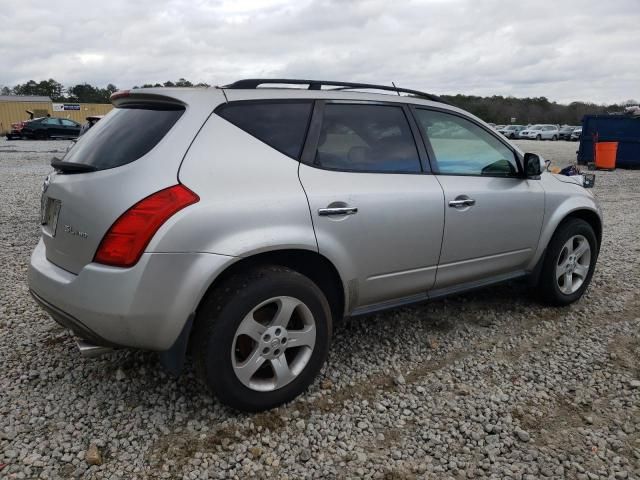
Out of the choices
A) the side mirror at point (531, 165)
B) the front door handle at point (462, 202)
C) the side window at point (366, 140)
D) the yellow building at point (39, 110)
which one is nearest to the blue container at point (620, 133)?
the side mirror at point (531, 165)

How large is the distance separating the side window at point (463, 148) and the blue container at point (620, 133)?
15.8 meters

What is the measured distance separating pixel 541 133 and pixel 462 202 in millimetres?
47302

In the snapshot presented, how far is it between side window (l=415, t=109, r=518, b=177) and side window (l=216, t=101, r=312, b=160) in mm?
955

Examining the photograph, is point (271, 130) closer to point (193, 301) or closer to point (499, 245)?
point (193, 301)

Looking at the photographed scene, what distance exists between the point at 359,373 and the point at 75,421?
1.61 meters

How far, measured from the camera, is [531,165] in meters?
3.85

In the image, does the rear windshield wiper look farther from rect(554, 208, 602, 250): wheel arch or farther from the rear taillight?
rect(554, 208, 602, 250): wheel arch

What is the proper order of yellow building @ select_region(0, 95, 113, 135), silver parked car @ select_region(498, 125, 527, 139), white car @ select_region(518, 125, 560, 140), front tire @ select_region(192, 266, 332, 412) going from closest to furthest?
front tire @ select_region(192, 266, 332, 412) < yellow building @ select_region(0, 95, 113, 135) < white car @ select_region(518, 125, 560, 140) < silver parked car @ select_region(498, 125, 527, 139)

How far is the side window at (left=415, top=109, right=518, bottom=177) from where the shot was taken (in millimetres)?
3508

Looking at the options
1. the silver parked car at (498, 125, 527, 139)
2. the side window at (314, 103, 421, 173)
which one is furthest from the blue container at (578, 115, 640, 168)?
the silver parked car at (498, 125, 527, 139)

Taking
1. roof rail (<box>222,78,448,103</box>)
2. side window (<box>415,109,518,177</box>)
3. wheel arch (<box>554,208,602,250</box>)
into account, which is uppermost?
roof rail (<box>222,78,448,103</box>)

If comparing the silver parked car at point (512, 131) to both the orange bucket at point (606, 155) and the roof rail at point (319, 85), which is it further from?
the roof rail at point (319, 85)

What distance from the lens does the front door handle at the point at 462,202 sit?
3.37 m

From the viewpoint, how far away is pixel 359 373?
10.6 ft
